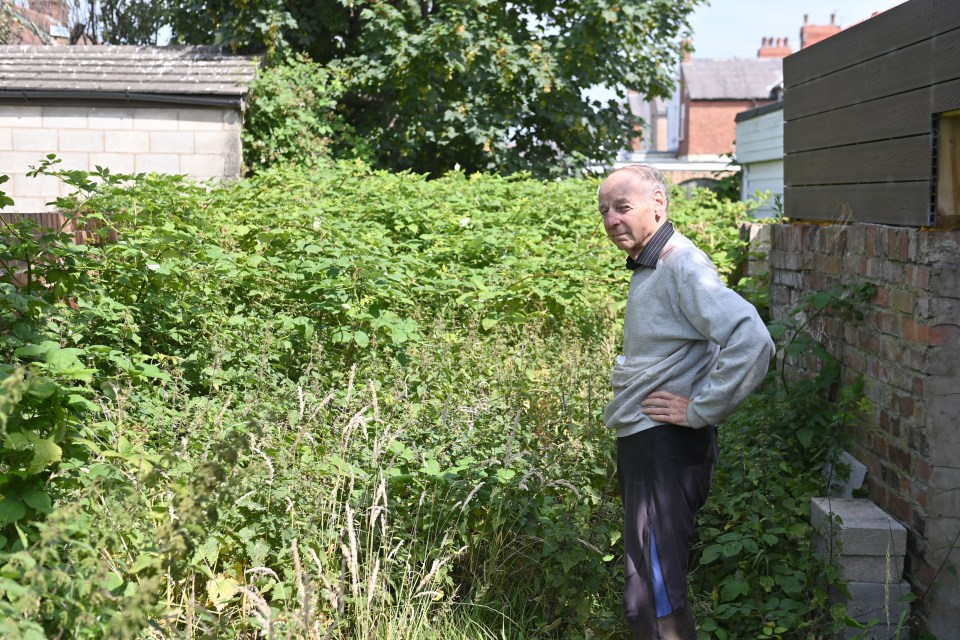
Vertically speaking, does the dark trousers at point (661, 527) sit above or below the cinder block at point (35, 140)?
below

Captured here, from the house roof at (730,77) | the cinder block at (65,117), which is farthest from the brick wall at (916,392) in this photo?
the house roof at (730,77)

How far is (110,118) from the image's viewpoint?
14125mm

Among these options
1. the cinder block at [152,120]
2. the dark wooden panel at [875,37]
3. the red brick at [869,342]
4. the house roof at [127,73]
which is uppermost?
the house roof at [127,73]

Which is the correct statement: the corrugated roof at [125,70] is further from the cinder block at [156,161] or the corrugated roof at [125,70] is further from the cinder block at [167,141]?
the cinder block at [156,161]

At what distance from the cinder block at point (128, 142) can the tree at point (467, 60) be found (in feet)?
10.1

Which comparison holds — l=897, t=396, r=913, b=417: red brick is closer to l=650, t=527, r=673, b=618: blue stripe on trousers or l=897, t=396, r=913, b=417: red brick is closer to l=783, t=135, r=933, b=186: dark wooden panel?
l=783, t=135, r=933, b=186: dark wooden panel

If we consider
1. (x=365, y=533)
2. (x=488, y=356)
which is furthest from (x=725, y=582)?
(x=488, y=356)

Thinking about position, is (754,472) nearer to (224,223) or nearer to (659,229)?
(659,229)

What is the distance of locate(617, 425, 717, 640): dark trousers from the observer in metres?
3.32

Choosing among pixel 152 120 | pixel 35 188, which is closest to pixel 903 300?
pixel 152 120

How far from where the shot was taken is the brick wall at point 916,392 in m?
3.89

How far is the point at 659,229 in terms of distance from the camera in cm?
343

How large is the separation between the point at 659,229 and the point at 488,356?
308 centimetres

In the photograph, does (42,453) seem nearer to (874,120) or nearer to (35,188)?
(874,120)
